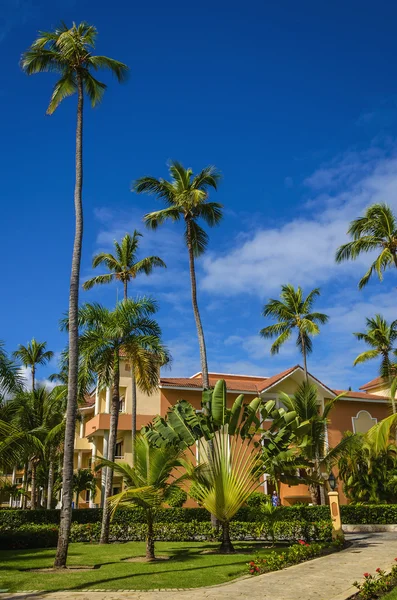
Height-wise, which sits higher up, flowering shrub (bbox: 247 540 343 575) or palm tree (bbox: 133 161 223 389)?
palm tree (bbox: 133 161 223 389)

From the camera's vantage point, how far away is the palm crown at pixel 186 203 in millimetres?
26234

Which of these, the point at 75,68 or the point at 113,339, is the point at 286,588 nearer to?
the point at 113,339

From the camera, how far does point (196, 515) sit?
28.0 m

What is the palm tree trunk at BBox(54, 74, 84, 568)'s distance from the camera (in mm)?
14328

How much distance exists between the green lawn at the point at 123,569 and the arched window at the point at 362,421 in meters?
21.6

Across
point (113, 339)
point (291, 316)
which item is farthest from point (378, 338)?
point (113, 339)

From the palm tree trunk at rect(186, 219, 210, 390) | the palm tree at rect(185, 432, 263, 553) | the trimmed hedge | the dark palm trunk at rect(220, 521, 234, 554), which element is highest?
the palm tree trunk at rect(186, 219, 210, 390)

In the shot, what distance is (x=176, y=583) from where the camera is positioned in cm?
1169

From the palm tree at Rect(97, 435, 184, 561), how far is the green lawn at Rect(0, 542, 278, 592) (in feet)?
4.65

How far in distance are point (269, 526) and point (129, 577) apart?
7.76m

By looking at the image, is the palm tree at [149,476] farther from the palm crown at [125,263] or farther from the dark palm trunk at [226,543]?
the palm crown at [125,263]

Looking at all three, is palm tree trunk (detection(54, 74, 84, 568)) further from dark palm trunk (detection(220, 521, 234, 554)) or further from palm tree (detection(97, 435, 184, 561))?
dark palm trunk (detection(220, 521, 234, 554))

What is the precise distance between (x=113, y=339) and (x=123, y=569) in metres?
10.2

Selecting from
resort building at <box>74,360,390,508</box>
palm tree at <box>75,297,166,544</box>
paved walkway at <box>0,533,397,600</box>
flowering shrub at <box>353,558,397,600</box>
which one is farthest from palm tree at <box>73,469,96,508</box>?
flowering shrub at <box>353,558,397,600</box>
